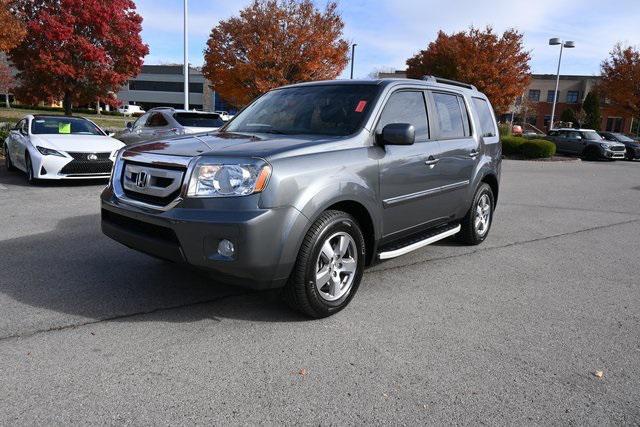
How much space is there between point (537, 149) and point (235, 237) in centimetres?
2355

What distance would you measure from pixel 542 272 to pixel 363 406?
3.39 metres

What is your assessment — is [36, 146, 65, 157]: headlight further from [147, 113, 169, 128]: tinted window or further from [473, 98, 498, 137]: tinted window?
[473, 98, 498, 137]: tinted window

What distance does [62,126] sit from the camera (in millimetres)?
10523

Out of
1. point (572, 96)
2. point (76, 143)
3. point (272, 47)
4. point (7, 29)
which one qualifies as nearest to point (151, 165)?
point (76, 143)

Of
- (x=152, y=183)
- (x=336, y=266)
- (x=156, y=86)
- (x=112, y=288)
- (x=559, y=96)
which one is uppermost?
(x=559, y=96)

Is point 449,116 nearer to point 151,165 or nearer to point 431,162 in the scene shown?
point 431,162

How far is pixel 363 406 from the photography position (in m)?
2.71

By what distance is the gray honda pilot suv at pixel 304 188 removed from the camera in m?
3.32

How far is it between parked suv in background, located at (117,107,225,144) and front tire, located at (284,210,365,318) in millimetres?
8103

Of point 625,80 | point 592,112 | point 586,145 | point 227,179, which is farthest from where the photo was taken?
point 592,112

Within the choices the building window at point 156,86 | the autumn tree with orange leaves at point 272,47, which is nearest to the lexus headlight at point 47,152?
the autumn tree with orange leaves at point 272,47

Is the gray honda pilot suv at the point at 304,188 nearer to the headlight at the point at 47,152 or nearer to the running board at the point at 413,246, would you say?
the running board at the point at 413,246

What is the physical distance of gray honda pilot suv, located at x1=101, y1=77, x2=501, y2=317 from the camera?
10.9ft

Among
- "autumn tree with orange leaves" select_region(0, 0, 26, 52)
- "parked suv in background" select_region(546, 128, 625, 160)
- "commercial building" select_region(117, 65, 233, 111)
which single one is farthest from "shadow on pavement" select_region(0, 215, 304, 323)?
"commercial building" select_region(117, 65, 233, 111)
